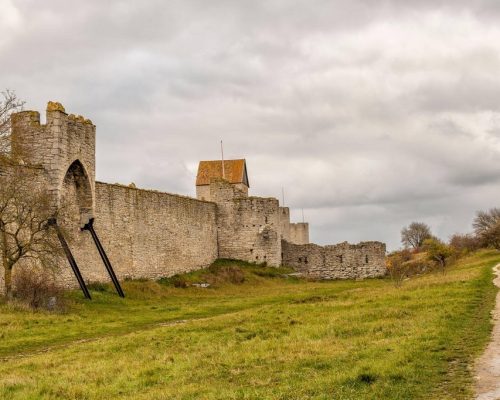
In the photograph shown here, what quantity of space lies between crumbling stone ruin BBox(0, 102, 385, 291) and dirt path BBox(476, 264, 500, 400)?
19079 mm

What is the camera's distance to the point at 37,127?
27.3 meters

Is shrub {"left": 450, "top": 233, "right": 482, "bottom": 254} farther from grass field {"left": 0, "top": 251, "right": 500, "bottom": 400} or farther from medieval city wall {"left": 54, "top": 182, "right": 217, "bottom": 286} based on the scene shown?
grass field {"left": 0, "top": 251, "right": 500, "bottom": 400}

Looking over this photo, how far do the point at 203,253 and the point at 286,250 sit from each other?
34.1 feet

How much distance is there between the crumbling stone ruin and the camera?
2728 cm

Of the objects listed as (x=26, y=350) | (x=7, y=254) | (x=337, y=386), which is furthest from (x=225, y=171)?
(x=337, y=386)

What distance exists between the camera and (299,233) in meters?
79.8

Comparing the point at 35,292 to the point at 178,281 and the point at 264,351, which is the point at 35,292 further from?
the point at 178,281

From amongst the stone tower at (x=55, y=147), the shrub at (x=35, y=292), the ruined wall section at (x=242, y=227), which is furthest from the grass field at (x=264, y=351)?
the ruined wall section at (x=242, y=227)

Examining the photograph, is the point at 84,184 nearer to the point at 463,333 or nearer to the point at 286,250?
the point at 463,333

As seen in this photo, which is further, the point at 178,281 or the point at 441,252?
the point at 441,252

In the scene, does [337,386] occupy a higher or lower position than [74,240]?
lower

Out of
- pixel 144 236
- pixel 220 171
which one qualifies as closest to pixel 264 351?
pixel 144 236

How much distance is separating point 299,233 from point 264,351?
66861 millimetres

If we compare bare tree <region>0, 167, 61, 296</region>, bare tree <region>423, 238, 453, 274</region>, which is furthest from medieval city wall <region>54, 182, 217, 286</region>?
bare tree <region>423, 238, 453, 274</region>
